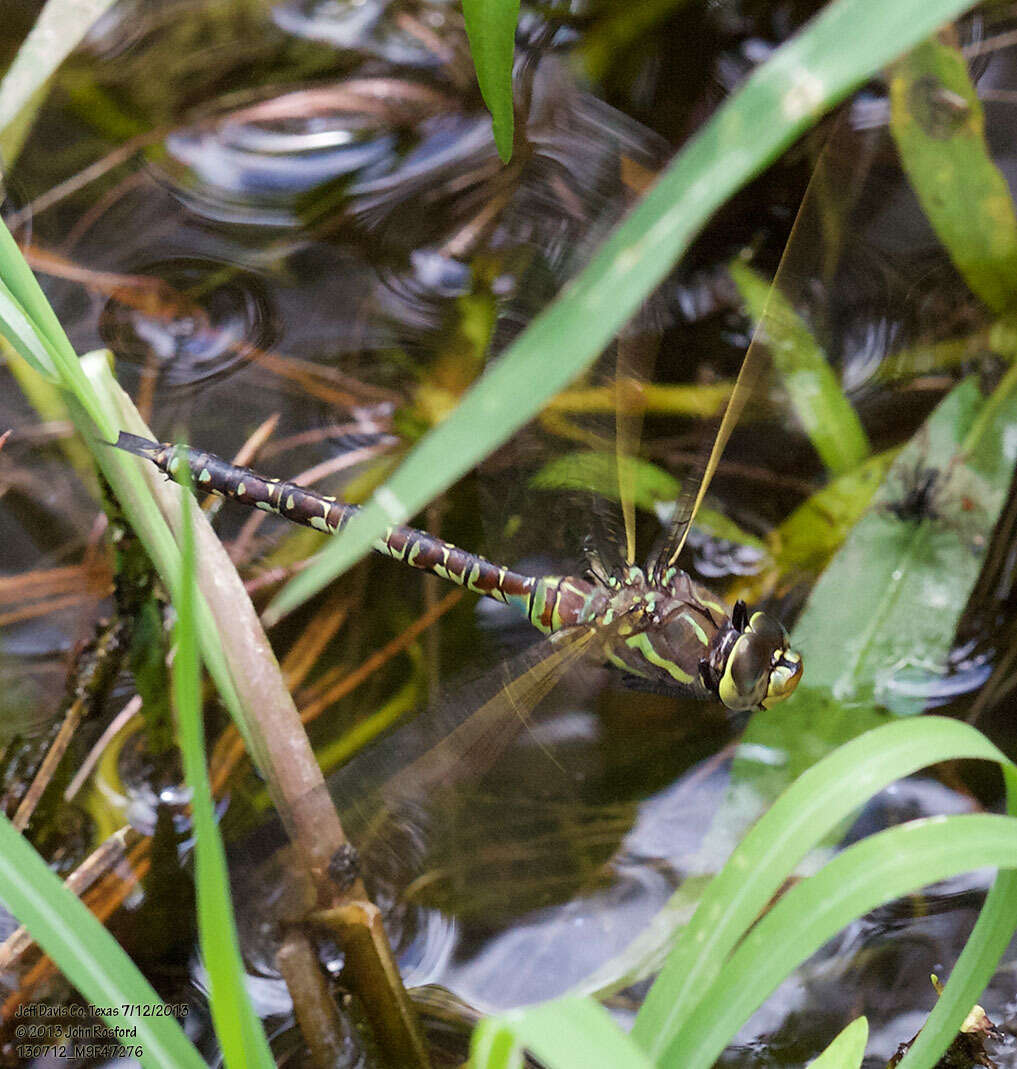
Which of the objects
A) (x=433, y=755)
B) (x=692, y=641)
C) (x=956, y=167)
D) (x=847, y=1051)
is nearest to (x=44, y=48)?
(x=433, y=755)

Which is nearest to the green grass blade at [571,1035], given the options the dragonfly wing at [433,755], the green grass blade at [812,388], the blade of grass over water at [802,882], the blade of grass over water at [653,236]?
the blade of grass over water at [802,882]

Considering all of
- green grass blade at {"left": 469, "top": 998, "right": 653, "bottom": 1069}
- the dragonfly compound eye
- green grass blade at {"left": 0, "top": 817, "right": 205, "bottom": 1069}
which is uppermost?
green grass blade at {"left": 469, "top": 998, "right": 653, "bottom": 1069}

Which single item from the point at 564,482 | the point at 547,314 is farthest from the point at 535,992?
the point at 547,314

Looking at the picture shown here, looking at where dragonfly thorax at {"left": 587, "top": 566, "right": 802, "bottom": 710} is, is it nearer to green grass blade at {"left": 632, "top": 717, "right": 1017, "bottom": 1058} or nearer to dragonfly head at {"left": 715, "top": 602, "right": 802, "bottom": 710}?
dragonfly head at {"left": 715, "top": 602, "right": 802, "bottom": 710}

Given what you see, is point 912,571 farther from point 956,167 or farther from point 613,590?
point 956,167

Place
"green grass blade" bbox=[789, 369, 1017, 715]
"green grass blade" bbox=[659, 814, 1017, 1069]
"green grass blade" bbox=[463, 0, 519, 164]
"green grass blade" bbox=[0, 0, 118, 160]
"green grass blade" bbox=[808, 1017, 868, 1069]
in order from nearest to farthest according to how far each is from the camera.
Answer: "green grass blade" bbox=[659, 814, 1017, 1069] < "green grass blade" bbox=[808, 1017, 868, 1069] < "green grass blade" bbox=[463, 0, 519, 164] < "green grass blade" bbox=[0, 0, 118, 160] < "green grass blade" bbox=[789, 369, 1017, 715]

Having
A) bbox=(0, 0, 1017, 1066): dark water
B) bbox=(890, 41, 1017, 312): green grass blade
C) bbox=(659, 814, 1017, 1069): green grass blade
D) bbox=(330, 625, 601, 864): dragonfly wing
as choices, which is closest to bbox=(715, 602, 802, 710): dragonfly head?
bbox=(0, 0, 1017, 1066): dark water

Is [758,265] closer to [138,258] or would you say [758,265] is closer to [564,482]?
[564,482]
